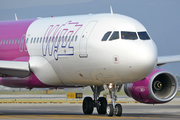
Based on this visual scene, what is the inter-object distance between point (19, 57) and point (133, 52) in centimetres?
754

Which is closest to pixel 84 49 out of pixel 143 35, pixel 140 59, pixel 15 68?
pixel 143 35

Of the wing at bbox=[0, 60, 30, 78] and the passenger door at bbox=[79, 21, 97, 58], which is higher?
the passenger door at bbox=[79, 21, 97, 58]

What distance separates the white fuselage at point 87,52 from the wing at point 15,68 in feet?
1.40

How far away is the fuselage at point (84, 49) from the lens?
795 inches

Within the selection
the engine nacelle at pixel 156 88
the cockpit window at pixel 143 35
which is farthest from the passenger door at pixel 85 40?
the engine nacelle at pixel 156 88

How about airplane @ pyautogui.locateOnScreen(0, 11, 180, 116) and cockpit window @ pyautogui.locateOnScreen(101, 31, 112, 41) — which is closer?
airplane @ pyautogui.locateOnScreen(0, 11, 180, 116)

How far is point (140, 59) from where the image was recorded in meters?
19.8

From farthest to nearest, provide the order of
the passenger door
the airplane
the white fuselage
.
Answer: the passenger door, the airplane, the white fuselage

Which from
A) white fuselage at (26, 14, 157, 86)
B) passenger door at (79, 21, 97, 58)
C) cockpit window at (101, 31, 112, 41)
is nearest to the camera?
white fuselage at (26, 14, 157, 86)

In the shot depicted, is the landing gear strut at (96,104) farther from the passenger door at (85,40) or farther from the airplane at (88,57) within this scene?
the passenger door at (85,40)

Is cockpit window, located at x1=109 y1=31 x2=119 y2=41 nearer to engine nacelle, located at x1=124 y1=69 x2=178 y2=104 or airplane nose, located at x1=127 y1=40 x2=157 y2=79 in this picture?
airplane nose, located at x1=127 y1=40 x2=157 y2=79

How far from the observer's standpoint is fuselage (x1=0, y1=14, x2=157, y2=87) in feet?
66.3

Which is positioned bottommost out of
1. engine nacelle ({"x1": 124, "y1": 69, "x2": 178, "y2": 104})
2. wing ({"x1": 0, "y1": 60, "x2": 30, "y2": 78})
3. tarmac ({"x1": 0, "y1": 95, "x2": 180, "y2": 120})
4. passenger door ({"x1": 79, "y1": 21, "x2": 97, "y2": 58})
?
tarmac ({"x1": 0, "y1": 95, "x2": 180, "y2": 120})

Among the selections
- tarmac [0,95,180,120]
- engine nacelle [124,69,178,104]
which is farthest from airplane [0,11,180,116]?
tarmac [0,95,180,120]
